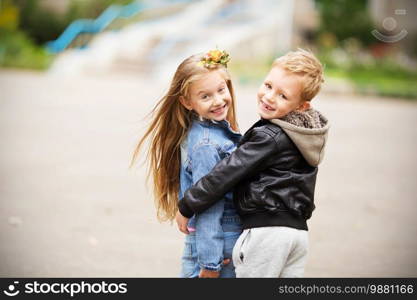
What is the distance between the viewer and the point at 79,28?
22094 millimetres

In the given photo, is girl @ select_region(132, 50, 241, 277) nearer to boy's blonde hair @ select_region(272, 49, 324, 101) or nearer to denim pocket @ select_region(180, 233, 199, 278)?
denim pocket @ select_region(180, 233, 199, 278)

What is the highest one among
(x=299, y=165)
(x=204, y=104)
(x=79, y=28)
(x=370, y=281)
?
(x=79, y=28)

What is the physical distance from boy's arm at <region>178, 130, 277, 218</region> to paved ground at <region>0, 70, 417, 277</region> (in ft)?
5.91

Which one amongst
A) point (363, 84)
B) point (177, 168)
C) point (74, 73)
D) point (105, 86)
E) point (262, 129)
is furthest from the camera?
point (74, 73)

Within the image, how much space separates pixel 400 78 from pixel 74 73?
9336mm

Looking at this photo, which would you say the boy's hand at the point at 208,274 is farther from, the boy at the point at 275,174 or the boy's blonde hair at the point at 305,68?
the boy's blonde hair at the point at 305,68

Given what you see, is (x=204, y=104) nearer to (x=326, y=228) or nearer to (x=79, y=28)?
(x=326, y=228)

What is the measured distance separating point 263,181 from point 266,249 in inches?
10.5

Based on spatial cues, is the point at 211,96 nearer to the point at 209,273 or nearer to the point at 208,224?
the point at 208,224

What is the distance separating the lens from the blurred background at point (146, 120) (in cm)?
485

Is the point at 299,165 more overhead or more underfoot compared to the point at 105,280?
more overhead

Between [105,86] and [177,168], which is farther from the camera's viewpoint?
[105,86]

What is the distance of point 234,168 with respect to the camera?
99.3 inches

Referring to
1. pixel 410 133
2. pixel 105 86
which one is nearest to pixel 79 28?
pixel 105 86
